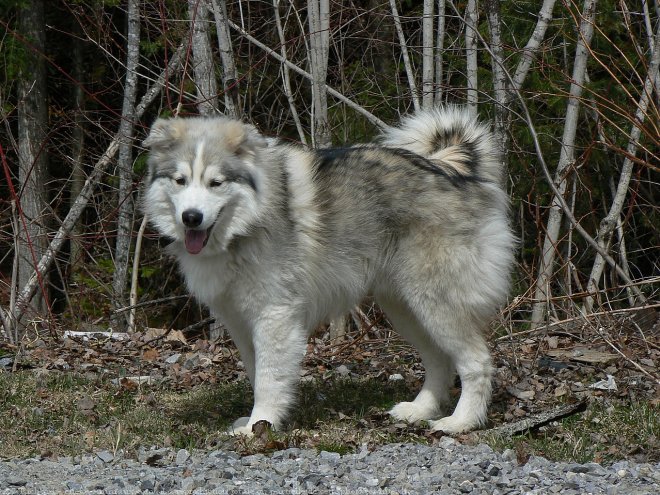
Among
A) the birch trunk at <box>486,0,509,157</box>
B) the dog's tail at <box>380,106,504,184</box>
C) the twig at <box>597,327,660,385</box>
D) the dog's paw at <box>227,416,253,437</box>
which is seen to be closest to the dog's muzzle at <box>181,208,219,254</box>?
the dog's paw at <box>227,416,253,437</box>

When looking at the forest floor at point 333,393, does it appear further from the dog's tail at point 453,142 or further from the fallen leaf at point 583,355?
the dog's tail at point 453,142

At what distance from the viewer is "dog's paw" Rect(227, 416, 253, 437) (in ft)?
15.3

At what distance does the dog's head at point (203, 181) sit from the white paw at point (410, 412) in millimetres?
1412

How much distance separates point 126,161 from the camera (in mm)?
9133

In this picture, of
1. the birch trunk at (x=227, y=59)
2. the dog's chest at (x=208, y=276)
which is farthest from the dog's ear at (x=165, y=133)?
the birch trunk at (x=227, y=59)

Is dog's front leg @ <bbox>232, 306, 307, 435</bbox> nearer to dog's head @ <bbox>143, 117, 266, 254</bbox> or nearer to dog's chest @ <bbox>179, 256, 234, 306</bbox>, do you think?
dog's chest @ <bbox>179, 256, 234, 306</bbox>

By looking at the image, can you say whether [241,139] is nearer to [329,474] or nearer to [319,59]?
[329,474]

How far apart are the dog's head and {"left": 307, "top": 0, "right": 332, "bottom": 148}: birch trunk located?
8.01ft

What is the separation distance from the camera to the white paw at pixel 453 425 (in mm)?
4820

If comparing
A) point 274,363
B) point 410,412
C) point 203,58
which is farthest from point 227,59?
point 410,412

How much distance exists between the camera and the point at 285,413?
15.8 feet

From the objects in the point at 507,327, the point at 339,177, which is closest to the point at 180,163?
the point at 339,177

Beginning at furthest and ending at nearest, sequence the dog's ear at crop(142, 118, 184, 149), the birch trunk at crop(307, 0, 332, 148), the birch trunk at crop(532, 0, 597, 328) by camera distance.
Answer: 1. the birch trunk at crop(307, 0, 332, 148)
2. the birch trunk at crop(532, 0, 597, 328)
3. the dog's ear at crop(142, 118, 184, 149)

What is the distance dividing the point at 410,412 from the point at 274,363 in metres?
0.91
